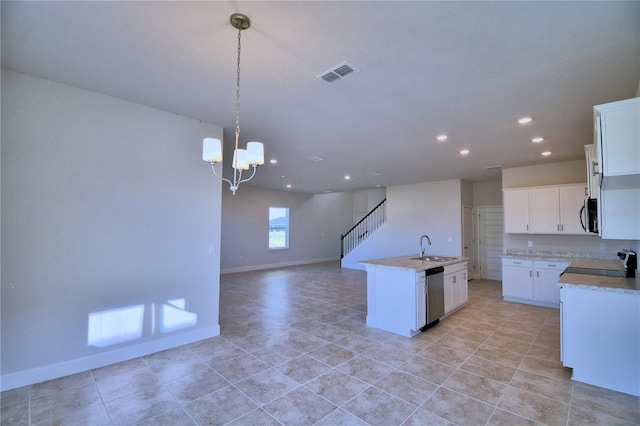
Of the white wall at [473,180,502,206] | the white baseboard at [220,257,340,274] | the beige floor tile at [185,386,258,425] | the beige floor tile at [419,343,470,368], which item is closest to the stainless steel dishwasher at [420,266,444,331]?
the beige floor tile at [419,343,470,368]

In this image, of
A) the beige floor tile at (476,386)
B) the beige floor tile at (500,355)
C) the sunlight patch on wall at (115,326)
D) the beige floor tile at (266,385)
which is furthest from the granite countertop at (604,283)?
the sunlight patch on wall at (115,326)

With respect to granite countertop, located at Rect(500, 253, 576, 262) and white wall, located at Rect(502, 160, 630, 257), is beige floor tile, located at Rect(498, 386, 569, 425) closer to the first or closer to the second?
granite countertop, located at Rect(500, 253, 576, 262)

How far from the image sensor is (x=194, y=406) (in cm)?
243

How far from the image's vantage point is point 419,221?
8.58 meters

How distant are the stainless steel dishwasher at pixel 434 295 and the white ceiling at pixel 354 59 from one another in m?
2.11

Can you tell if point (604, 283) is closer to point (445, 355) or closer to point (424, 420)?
point (445, 355)

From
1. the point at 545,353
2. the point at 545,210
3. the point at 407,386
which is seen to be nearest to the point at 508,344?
the point at 545,353

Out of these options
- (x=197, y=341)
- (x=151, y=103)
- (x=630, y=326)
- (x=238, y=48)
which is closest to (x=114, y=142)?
(x=151, y=103)

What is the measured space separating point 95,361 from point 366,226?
355 inches

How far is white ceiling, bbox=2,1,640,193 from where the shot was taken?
1.91m

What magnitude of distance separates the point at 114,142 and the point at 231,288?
4.67 meters

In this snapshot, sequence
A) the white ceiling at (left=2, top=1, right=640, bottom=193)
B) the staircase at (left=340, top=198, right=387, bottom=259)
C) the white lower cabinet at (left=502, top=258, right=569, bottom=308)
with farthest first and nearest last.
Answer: the staircase at (left=340, top=198, right=387, bottom=259) < the white lower cabinet at (left=502, top=258, right=569, bottom=308) < the white ceiling at (left=2, top=1, right=640, bottom=193)

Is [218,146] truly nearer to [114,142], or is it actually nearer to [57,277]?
[114,142]

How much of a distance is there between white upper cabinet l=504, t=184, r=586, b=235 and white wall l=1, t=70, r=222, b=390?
6050 mm
